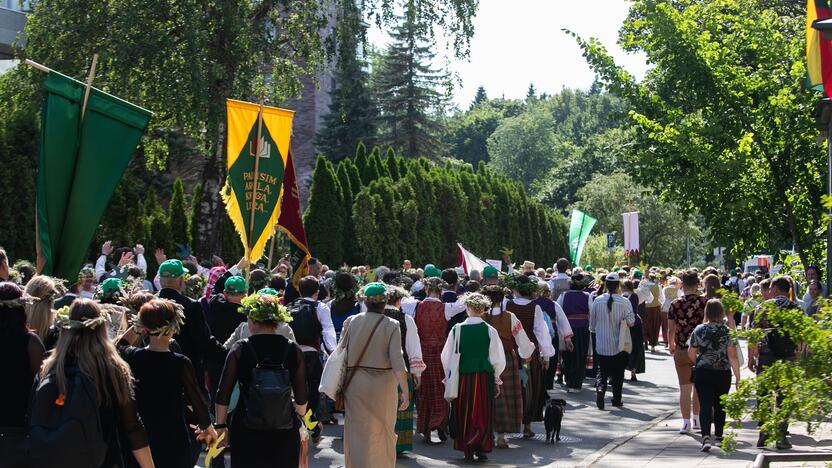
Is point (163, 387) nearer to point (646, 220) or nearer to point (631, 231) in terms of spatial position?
point (631, 231)

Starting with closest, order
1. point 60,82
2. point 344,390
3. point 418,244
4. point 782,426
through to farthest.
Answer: point 782,426 < point 60,82 < point 344,390 < point 418,244

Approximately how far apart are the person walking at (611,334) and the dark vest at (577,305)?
164 centimetres

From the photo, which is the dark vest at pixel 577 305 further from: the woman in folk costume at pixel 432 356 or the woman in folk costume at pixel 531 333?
the woman in folk costume at pixel 432 356

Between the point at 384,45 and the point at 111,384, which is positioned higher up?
the point at 384,45

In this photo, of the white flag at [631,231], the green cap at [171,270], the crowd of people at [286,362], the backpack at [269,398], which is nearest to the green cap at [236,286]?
the crowd of people at [286,362]

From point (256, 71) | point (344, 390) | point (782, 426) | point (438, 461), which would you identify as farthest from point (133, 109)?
point (256, 71)

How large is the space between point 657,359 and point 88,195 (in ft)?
61.8

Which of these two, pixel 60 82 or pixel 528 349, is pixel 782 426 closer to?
pixel 60 82

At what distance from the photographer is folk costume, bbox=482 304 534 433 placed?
42.0 feet

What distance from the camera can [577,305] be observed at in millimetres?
18609

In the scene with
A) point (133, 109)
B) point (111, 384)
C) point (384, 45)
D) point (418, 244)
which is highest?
point (384, 45)

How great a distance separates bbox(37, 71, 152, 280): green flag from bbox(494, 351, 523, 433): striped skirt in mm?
5294

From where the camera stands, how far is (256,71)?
2623 centimetres

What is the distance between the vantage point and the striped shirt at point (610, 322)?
16344 mm
